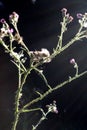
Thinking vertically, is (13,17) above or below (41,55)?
above

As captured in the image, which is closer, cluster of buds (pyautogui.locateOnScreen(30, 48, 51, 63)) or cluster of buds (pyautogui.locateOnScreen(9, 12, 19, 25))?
cluster of buds (pyautogui.locateOnScreen(30, 48, 51, 63))

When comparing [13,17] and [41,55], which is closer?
[41,55]

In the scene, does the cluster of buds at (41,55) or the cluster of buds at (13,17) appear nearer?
the cluster of buds at (41,55)

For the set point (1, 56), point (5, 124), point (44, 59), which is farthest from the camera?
Result: point (1, 56)

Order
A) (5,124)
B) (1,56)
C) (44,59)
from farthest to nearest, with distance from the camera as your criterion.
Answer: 1. (1,56)
2. (5,124)
3. (44,59)

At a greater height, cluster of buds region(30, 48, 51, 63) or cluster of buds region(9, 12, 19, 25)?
cluster of buds region(9, 12, 19, 25)

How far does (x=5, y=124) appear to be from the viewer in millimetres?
5645

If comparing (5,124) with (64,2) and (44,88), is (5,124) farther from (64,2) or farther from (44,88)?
(64,2)

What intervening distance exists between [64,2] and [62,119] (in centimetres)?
164

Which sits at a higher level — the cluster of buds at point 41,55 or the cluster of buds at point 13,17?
the cluster of buds at point 13,17

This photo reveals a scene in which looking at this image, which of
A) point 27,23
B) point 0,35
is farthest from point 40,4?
point 0,35

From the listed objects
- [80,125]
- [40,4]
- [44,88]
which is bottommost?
[80,125]

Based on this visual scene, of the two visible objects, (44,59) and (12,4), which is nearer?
(44,59)

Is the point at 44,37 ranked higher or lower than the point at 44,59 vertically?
higher
